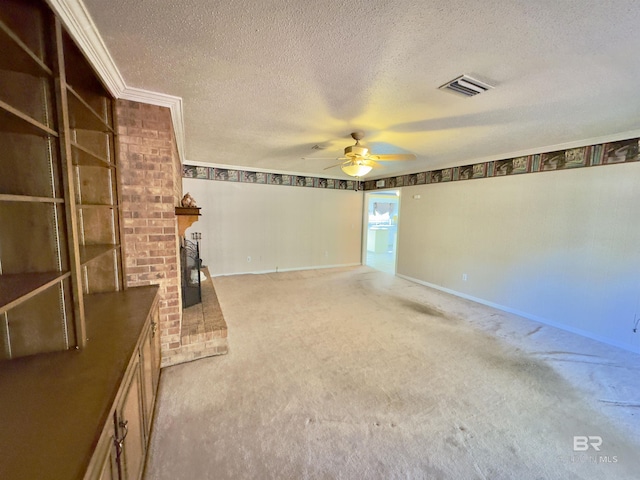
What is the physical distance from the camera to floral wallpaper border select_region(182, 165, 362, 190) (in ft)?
16.7

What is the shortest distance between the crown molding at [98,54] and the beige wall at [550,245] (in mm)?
4426

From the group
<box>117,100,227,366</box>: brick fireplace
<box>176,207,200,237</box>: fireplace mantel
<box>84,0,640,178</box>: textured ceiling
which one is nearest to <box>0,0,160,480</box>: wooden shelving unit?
<box>84,0,640,178</box>: textured ceiling

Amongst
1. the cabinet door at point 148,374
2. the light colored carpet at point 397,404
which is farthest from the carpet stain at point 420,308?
the cabinet door at point 148,374

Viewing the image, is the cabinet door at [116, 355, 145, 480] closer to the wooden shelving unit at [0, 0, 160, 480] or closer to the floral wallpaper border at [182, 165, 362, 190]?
the wooden shelving unit at [0, 0, 160, 480]

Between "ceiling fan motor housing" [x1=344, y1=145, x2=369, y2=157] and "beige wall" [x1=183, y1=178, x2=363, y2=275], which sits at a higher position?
"ceiling fan motor housing" [x1=344, y1=145, x2=369, y2=157]

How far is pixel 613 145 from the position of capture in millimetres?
2984

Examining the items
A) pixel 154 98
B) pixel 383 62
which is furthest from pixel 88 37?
pixel 383 62

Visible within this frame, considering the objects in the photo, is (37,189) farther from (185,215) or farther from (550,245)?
(550,245)

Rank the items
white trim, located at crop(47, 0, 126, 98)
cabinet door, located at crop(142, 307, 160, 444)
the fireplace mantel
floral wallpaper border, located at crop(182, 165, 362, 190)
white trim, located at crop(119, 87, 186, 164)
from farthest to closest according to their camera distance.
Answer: floral wallpaper border, located at crop(182, 165, 362, 190), the fireplace mantel, white trim, located at crop(119, 87, 186, 164), cabinet door, located at crop(142, 307, 160, 444), white trim, located at crop(47, 0, 126, 98)

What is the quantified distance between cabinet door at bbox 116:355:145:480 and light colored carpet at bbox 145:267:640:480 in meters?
0.26

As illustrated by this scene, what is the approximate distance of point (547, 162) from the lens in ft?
11.6

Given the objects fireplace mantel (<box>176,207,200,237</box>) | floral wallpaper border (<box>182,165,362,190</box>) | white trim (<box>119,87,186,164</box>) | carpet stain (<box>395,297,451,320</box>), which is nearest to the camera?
white trim (<box>119,87,186,164</box>)

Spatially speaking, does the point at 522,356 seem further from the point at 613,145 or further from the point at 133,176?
the point at 133,176

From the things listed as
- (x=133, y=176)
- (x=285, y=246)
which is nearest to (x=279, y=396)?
(x=133, y=176)
